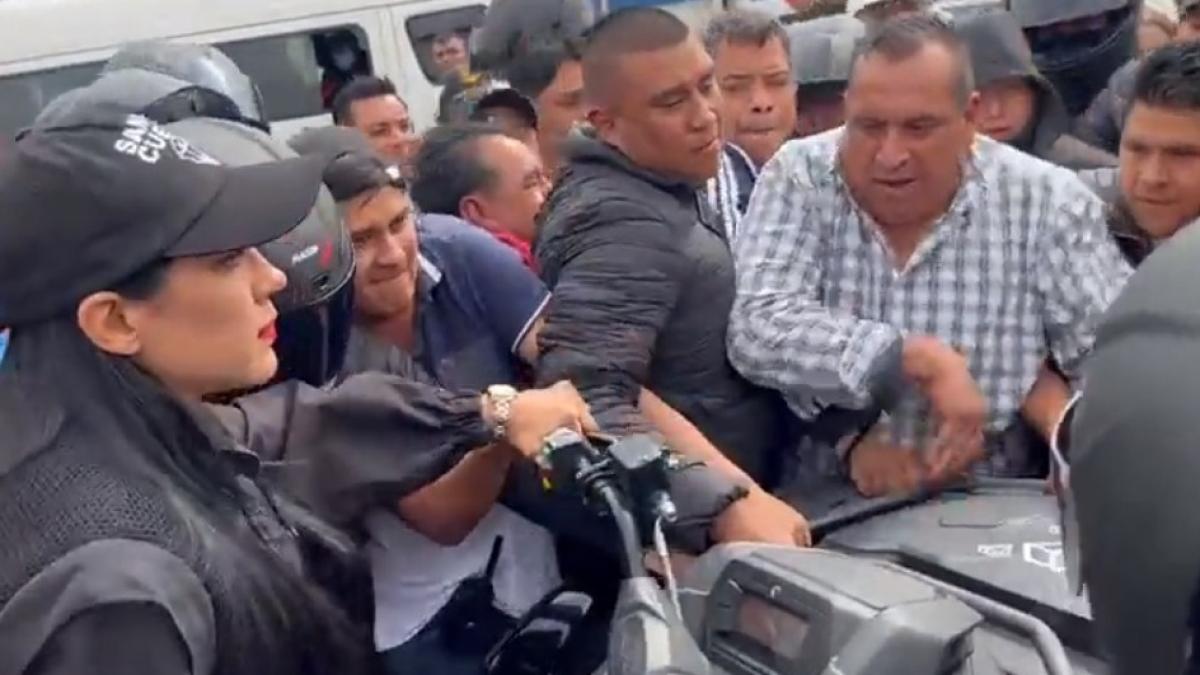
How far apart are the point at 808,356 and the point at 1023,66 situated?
64.5 inches

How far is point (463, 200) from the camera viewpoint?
12.5 ft

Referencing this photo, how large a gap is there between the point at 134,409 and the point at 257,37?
27.6 feet

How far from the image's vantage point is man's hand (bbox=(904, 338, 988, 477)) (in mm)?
2529

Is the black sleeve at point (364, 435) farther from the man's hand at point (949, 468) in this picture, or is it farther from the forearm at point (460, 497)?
the man's hand at point (949, 468)

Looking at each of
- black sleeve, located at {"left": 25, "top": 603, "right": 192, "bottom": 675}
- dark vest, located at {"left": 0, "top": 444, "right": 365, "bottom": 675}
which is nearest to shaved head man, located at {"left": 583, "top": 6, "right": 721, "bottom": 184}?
dark vest, located at {"left": 0, "top": 444, "right": 365, "bottom": 675}

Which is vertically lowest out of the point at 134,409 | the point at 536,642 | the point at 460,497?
the point at 536,642

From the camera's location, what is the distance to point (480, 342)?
109 inches

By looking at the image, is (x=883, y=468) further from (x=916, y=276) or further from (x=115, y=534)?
(x=115, y=534)

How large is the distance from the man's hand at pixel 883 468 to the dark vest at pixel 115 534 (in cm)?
108

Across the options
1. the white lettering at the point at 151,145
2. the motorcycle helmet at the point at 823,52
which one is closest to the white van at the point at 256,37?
the motorcycle helmet at the point at 823,52

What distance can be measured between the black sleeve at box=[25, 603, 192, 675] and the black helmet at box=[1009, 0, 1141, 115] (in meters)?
3.72

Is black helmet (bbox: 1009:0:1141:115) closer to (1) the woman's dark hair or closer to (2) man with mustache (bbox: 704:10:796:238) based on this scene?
(2) man with mustache (bbox: 704:10:796:238)

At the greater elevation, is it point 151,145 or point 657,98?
point 151,145

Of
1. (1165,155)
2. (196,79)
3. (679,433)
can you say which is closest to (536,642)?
(679,433)
